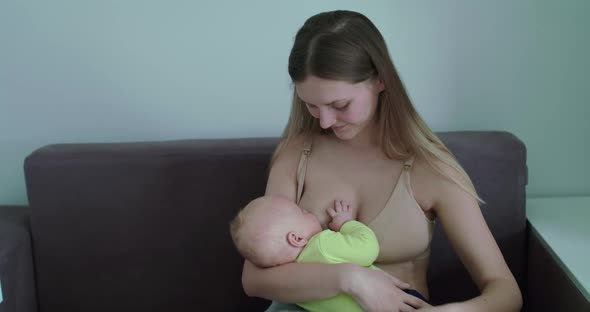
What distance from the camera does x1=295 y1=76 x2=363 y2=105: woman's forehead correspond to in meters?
1.38

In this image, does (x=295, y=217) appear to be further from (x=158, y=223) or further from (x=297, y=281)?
(x=158, y=223)

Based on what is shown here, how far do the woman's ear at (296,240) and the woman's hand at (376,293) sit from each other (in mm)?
131

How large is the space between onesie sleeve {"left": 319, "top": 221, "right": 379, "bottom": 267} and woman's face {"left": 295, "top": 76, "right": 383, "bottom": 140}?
252 millimetres

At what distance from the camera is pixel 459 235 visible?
149cm

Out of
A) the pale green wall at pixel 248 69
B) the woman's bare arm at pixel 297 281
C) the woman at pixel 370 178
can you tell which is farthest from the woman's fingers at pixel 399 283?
the pale green wall at pixel 248 69

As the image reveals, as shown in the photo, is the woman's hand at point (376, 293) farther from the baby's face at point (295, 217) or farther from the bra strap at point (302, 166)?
the bra strap at point (302, 166)

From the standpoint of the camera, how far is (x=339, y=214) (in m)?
1.51

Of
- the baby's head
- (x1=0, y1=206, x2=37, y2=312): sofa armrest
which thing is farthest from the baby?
(x1=0, y1=206, x2=37, y2=312): sofa armrest

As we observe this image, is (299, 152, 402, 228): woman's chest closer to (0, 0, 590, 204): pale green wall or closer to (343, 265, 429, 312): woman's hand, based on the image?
(343, 265, 429, 312): woman's hand

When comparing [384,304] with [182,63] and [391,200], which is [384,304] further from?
[182,63]

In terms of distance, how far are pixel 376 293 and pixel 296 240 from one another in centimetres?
22

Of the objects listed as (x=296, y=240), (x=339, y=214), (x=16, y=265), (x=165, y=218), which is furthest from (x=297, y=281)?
(x=16, y=265)

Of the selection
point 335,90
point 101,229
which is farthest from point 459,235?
point 101,229

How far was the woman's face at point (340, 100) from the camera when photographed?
139 cm
